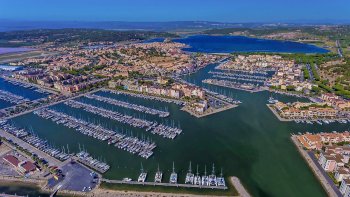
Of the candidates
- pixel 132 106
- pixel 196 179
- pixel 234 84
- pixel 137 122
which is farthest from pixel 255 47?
pixel 196 179

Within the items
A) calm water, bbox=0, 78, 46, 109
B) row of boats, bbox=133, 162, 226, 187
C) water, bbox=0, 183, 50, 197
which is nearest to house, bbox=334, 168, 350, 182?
row of boats, bbox=133, 162, 226, 187

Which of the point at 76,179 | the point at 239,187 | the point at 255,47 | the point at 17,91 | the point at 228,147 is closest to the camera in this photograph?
the point at 239,187

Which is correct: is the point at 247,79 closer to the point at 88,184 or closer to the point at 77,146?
the point at 77,146

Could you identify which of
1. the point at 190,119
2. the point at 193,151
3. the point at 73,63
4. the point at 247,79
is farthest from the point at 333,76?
the point at 73,63

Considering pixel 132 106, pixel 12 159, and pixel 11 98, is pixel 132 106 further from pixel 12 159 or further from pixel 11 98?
pixel 11 98

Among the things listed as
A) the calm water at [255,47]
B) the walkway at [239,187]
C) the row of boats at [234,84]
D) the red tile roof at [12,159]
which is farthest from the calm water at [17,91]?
the calm water at [255,47]

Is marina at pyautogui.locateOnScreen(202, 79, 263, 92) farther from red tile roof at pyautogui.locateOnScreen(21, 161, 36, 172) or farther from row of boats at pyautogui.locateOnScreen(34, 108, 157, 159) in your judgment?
red tile roof at pyautogui.locateOnScreen(21, 161, 36, 172)
